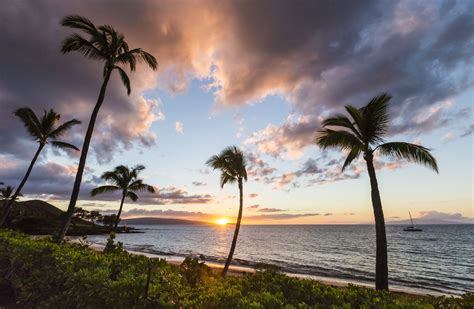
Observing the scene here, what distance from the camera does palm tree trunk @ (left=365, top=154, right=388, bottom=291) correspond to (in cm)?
1027

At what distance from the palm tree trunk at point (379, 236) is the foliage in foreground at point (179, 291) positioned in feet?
23.4

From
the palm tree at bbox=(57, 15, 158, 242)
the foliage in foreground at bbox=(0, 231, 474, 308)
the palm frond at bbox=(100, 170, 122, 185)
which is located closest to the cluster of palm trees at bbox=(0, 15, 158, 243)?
the palm tree at bbox=(57, 15, 158, 242)

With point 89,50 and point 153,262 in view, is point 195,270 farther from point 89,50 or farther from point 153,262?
point 89,50

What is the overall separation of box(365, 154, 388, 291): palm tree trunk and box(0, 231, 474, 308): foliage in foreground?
7142 millimetres

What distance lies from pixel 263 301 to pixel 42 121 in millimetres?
26259

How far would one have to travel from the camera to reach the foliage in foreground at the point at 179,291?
314 centimetres

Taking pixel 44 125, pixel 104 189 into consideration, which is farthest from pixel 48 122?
pixel 104 189

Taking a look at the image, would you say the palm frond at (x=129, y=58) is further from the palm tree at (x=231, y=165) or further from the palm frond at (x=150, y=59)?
the palm tree at (x=231, y=165)

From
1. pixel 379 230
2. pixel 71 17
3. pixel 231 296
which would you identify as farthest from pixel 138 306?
pixel 71 17

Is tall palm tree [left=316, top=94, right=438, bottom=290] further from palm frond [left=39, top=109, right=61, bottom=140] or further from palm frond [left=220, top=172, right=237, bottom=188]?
palm frond [left=39, top=109, right=61, bottom=140]

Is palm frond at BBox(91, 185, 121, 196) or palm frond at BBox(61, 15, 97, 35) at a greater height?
palm frond at BBox(61, 15, 97, 35)

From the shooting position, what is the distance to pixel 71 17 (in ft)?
40.9

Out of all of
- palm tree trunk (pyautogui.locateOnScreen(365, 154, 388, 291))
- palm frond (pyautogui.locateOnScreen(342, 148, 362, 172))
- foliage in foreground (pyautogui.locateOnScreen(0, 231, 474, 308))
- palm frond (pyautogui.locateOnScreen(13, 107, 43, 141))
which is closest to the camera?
foliage in foreground (pyautogui.locateOnScreen(0, 231, 474, 308))

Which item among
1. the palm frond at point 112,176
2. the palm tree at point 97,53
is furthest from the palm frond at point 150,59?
the palm frond at point 112,176
